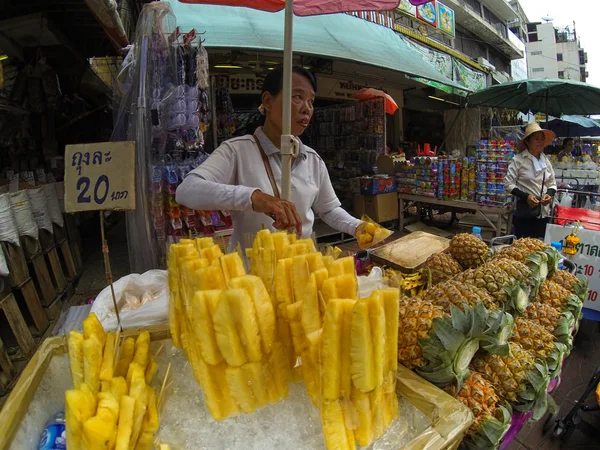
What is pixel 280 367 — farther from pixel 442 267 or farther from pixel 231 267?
pixel 442 267

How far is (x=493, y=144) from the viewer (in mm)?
5961

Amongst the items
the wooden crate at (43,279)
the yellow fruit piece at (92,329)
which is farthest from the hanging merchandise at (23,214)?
the yellow fruit piece at (92,329)

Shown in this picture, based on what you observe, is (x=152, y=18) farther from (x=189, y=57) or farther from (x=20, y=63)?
(x=20, y=63)

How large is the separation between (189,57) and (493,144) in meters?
5.13

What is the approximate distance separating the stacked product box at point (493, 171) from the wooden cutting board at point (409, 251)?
3.83 metres

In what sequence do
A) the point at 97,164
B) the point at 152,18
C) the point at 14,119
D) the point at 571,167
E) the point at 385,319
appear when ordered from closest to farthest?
the point at 385,319 → the point at 97,164 → the point at 152,18 → the point at 14,119 → the point at 571,167

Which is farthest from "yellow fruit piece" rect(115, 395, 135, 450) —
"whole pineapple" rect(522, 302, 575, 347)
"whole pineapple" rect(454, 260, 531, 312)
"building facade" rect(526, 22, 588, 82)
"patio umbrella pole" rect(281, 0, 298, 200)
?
"building facade" rect(526, 22, 588, 82)

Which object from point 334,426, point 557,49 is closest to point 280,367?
point 334,426

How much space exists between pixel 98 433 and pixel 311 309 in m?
0.56

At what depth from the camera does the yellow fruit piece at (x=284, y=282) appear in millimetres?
991

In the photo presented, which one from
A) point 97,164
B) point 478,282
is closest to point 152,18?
point 97,164

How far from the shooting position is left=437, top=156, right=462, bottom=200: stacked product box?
6.51 meters

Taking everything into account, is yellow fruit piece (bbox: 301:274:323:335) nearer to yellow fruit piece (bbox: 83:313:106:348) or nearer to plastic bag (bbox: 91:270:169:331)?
yellow fruit piece (bbox: 83:313:106:348)

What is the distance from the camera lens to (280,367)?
38.0 inches
